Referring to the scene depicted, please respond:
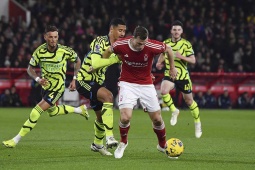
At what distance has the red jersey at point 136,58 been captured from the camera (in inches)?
415

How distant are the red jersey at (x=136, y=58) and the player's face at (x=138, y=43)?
0.23 ft

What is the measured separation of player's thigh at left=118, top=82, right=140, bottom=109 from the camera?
419 inches

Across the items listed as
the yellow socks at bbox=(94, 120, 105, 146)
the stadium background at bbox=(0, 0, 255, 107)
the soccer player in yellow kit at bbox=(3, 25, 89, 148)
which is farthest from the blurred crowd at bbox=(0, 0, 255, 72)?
the yellow socks at bbox=(94, 120, 105, 146)

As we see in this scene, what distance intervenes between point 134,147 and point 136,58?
2.45m

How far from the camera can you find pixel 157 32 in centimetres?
2769

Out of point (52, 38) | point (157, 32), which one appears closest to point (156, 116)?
point (52, 38)

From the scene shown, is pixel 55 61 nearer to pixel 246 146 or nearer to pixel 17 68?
pixel 246 146

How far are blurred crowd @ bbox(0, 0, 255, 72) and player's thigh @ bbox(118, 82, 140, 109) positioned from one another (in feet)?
47.8

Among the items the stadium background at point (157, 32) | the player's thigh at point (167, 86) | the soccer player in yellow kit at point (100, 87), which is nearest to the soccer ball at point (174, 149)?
the soccer player in yellow kit at point (100, 87)

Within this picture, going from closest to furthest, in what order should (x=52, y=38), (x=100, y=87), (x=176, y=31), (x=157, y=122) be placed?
(x=157, y=122)
(x=100, y=87)
(x=52, y=38)
(x=176, y=31)

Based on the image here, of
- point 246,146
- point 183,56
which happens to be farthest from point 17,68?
point 246,146

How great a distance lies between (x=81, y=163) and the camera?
10.2 meters

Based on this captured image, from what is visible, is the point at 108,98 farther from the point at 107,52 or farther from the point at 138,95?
the point at 107,52

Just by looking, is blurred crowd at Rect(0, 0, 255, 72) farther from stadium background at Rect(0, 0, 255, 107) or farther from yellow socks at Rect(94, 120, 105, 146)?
yellow socks at Rect(94, 120, 105, 146)
